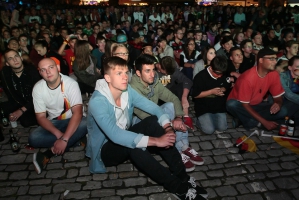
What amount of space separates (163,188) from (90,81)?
4455 mm

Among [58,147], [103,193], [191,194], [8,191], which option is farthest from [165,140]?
[8,191]

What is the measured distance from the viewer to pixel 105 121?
342 cm

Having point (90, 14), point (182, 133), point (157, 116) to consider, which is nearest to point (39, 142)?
point (157, 116)

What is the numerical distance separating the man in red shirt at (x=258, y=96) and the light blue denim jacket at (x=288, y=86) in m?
0.23

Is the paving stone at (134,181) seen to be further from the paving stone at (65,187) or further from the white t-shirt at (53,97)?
the white t-shirt at (53,97)

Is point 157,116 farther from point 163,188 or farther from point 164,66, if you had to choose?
point 164,66

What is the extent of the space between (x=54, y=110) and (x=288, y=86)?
523 cm

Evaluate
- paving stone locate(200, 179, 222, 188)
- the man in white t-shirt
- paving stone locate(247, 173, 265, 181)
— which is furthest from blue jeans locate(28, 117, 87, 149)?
paving stone locate(247, 173, 265, 181)

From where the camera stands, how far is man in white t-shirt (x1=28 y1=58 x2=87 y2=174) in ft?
14.2

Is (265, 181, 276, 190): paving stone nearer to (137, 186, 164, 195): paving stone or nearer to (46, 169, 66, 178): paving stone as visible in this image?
(137, 186, 164, 195): paving stone

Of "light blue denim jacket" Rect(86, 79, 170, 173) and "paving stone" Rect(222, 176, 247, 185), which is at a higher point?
"light blue denim jacket" Rect(86, 79, 170, 173)

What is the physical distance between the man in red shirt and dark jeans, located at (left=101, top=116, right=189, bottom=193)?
240 cm

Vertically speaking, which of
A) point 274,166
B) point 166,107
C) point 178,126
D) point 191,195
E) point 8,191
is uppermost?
point 166,107

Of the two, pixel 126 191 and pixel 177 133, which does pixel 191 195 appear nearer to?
pixel 126 191
